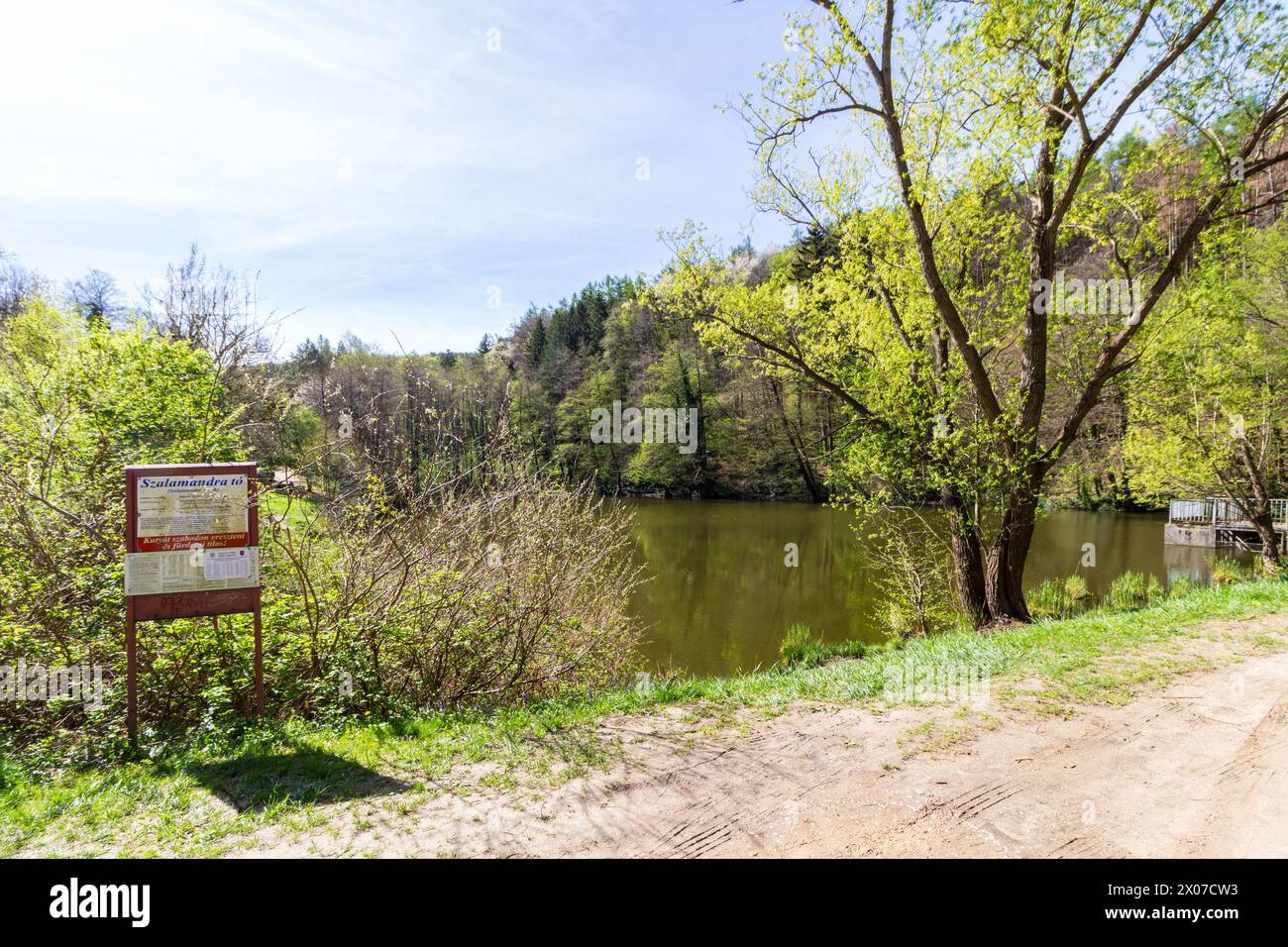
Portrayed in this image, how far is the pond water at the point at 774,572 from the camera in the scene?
488 inches

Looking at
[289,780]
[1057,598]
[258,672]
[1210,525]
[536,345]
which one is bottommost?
[1057,598]

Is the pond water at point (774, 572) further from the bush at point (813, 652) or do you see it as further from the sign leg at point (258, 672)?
the sign leg at point (258, 672)

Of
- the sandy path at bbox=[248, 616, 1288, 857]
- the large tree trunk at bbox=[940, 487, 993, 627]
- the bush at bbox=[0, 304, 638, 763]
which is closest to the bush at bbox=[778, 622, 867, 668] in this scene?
the large tree trunk at bbox=[940, 487, 993, 627]

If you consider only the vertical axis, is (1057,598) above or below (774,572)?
above

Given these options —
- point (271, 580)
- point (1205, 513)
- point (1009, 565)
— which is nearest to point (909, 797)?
point (271, 580)

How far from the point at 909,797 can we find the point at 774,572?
1621 cm
